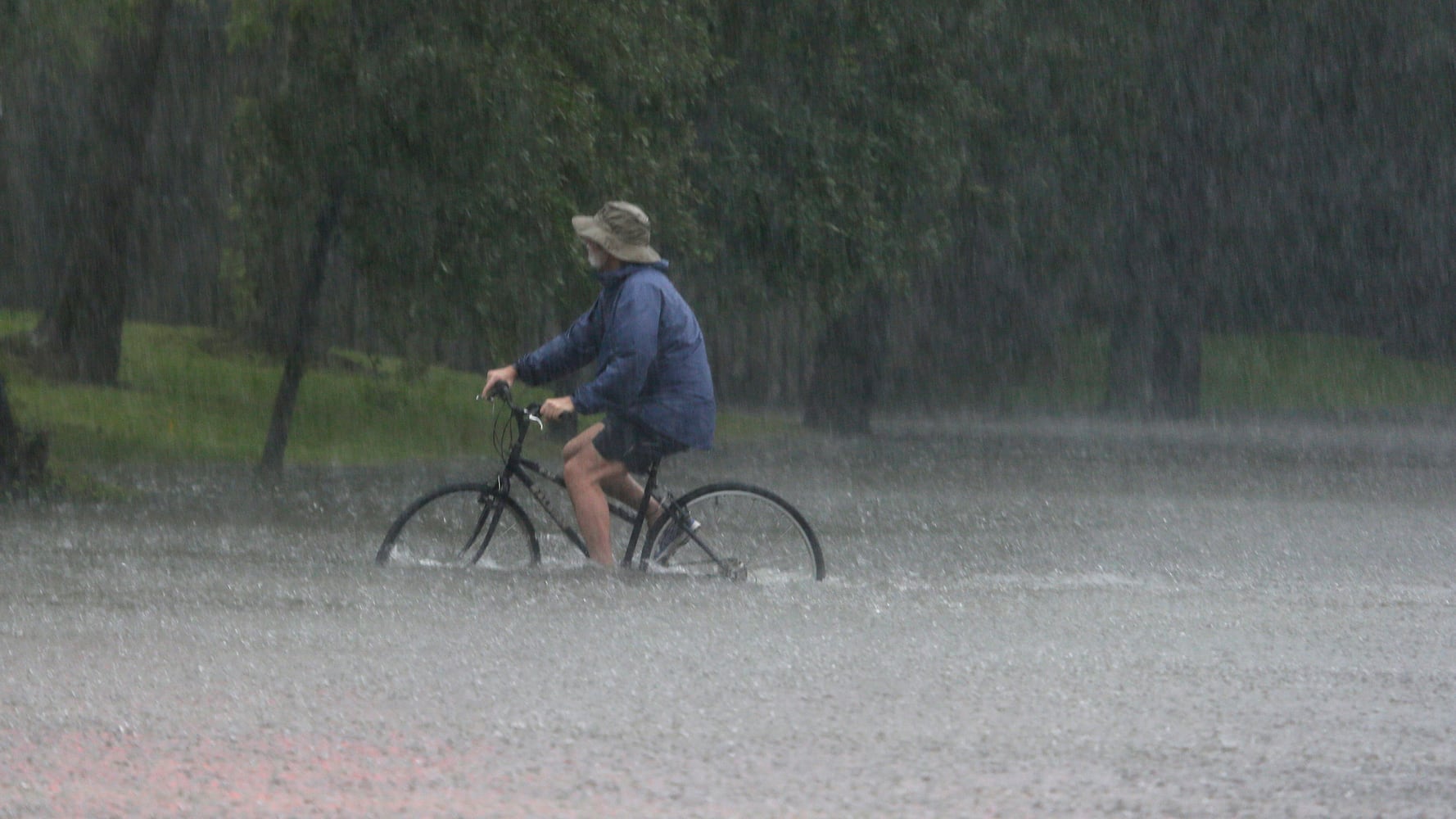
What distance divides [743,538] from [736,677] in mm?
2371

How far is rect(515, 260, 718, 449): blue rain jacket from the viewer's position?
927 centimetres

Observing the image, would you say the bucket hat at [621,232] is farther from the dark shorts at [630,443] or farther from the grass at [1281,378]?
the grass at [1281,378]

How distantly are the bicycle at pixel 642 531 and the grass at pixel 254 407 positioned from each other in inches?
243

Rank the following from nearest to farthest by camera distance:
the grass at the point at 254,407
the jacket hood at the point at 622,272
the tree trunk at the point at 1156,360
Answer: the jacket hood at the point at 622,272 → the grass at the point at 254,407 → the tree trunk at the point at 1156,360

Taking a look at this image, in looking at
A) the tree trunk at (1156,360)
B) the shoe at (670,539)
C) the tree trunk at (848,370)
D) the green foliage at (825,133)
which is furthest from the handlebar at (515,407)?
the tree trunk at (1156,360)

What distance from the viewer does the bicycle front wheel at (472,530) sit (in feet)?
31.7

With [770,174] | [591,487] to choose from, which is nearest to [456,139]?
[770,174]

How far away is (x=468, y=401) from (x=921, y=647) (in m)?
20.5

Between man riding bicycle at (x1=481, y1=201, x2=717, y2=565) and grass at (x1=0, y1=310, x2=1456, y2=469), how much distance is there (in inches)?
267

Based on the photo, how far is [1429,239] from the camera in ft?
124

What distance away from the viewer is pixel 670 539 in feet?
31.1

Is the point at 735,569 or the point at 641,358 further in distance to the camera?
the point at 735,569

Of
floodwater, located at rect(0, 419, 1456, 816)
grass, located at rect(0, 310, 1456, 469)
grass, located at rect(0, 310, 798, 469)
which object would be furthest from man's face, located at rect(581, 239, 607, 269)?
grass, located at rect(0, 310, 798, 469)

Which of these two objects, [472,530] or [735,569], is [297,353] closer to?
[472,530]
